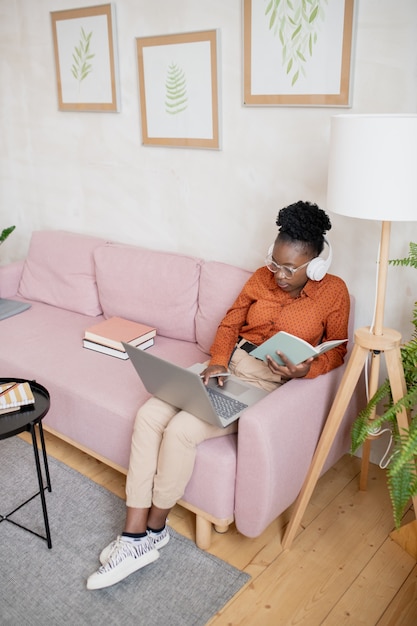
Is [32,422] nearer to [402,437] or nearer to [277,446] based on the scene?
[277,446]

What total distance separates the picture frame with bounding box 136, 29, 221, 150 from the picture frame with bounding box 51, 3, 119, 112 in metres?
0.21

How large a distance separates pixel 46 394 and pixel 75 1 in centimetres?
205

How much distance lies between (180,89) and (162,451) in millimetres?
1637

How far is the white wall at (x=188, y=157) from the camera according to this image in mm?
2047

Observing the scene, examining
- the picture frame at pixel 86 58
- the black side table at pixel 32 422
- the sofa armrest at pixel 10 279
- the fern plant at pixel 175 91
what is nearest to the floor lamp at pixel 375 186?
the black side table at pixel 32 422

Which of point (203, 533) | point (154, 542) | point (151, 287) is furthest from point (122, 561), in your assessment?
point (151, 287)

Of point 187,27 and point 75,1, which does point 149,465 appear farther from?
point 75,1

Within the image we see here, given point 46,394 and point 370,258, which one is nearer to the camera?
point 46,394

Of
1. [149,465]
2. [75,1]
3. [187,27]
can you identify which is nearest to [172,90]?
[187,27]

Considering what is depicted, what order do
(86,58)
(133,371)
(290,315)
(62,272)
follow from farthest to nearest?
(62,272) → (86,58) → (133,371) → (290,315)

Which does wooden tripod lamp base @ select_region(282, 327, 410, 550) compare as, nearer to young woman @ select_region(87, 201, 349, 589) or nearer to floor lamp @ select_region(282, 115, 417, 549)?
floor lamp @ select_region(282, 115, 417, 549)

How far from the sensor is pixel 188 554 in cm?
193

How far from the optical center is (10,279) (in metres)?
3.23

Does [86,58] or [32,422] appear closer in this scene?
[32,422]
